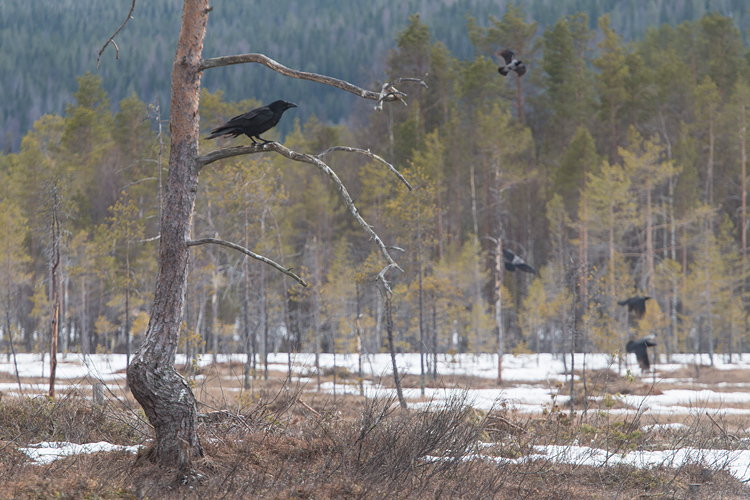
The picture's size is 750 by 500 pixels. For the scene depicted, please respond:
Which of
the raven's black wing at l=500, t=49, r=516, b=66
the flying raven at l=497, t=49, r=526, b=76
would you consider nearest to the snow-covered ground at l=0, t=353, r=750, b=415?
the flying raven at l=497, t=49, r=526, b=76

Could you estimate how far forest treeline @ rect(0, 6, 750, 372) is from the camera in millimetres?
26438

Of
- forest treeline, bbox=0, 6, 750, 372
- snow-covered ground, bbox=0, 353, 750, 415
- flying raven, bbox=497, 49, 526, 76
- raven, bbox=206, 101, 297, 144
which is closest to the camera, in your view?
raven, bbox=206, 101, 297, 144

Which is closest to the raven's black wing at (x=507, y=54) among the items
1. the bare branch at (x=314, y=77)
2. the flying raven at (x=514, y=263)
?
the flying raven at (x=514, y=263)

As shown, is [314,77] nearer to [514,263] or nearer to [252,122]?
[252,122]

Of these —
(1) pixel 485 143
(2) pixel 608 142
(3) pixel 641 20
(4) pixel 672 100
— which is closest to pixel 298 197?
(1) pixel 485 143

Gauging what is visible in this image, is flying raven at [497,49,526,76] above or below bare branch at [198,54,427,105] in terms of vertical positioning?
above

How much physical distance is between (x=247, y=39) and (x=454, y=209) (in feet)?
353

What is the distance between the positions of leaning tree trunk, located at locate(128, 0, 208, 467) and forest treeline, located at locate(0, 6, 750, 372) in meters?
16.3

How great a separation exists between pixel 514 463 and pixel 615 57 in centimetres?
3971

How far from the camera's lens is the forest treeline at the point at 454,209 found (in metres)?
26.4

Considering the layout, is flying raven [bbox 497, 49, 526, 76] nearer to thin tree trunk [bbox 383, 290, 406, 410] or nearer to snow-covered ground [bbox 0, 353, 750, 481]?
thin tree trunk [bbox 383, 290, 406, 410]

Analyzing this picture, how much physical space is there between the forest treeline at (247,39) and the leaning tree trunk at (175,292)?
7348cm

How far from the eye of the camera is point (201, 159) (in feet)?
16.0

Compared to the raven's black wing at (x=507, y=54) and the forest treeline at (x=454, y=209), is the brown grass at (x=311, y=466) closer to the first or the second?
the raven's black wing at (x=507, y=54)
